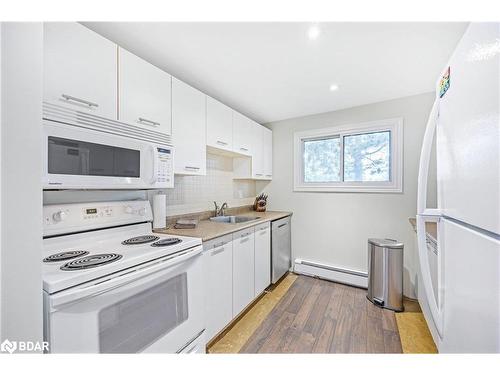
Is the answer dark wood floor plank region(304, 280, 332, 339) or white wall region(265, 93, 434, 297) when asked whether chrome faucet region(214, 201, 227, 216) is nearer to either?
white wall region(265, 93, 434, 297)

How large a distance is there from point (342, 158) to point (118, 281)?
107 inches

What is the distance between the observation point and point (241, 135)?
8.11 ft

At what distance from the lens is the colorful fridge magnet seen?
0.82 m

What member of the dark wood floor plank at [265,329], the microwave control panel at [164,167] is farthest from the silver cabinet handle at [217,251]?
the dark wood floor plank at [265,329]

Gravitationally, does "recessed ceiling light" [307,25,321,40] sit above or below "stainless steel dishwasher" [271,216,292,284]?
above

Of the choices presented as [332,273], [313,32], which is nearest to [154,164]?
[313,32]

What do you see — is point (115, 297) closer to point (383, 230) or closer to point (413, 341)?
point (413, 341)

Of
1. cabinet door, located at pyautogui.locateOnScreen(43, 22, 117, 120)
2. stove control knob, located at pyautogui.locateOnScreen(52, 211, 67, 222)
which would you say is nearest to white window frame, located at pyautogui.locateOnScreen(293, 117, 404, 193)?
cabinet door, located at pyautogui.locateOnScreen(43, 22, 117, 120)

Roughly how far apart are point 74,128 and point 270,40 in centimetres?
128

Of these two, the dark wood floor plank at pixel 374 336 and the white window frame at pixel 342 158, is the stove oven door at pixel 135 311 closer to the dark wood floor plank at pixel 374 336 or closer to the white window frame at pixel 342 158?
the dark wood floor plank at pixel 374 336

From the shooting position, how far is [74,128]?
1.06 meters

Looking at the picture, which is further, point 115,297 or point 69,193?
point 69,193

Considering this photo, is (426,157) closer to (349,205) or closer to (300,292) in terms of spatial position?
(349,205)
